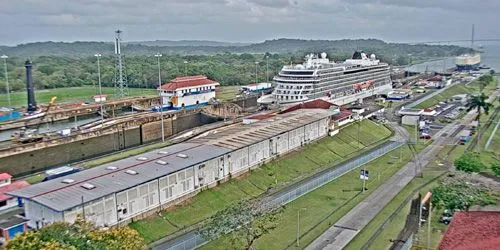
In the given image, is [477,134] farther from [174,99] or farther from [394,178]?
[174,99]

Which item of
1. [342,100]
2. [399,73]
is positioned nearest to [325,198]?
[342,100]

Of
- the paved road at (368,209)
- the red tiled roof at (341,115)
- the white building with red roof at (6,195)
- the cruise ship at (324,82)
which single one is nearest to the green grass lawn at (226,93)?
the cruise ship at (324,82)

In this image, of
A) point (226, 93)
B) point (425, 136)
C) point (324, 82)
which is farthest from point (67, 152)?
point (226, 93)

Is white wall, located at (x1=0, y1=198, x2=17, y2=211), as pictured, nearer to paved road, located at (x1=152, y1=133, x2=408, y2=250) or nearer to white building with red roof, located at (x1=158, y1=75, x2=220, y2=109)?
paved road, located at (x1=152, y1=133, x2=408, y2=250)

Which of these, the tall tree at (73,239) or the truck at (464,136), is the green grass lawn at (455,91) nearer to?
the truck at (464,136)

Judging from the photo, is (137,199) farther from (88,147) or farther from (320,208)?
(88,147)
